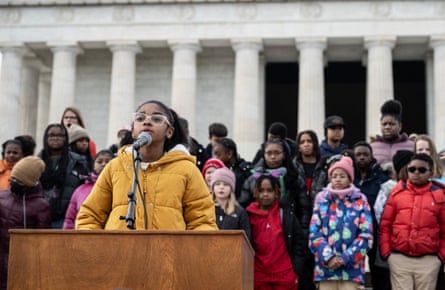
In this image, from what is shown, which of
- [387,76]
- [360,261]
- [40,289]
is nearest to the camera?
[40,289]

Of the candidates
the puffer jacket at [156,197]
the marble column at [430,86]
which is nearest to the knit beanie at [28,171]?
the puffer jacket at [156,197]

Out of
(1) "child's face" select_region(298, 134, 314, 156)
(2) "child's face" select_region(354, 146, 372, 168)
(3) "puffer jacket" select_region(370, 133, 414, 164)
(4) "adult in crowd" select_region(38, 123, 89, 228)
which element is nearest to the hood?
(4) "adult in crowd" select_region(38, 123, 89, 228)

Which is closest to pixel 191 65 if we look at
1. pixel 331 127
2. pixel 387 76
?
pixel 387 76

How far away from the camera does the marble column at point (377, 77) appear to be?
37281 millimetres

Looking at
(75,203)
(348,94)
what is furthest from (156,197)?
(348,94)

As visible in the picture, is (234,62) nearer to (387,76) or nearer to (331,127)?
(387,76)

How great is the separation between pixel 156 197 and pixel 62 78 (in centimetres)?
3456

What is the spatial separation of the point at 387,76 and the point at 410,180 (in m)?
26.3

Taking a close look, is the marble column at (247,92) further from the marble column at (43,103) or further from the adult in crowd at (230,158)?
the adult in crowd at (230,158)

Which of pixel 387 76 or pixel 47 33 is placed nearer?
pixel 387 76

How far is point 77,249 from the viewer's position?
5.59 meters

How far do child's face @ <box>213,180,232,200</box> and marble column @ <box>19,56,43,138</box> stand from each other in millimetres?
32820

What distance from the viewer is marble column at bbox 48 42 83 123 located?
4003cm

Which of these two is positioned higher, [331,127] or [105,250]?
[331,127]
